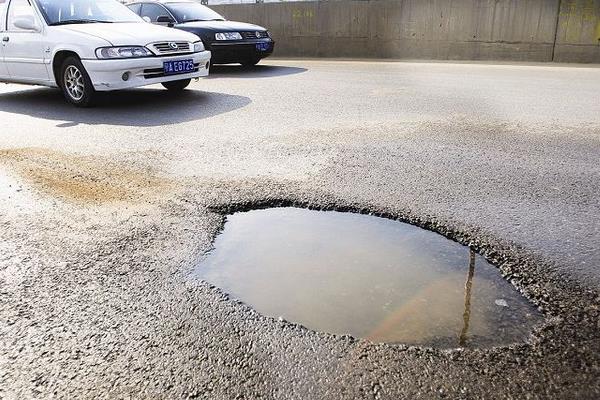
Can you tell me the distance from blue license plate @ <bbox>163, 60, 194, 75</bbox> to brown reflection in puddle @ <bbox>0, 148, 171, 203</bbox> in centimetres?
271

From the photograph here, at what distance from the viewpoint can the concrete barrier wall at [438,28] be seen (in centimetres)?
1302

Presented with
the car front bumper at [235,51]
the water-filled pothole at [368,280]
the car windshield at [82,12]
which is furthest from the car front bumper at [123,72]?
the water-filled pothole at [368,280]

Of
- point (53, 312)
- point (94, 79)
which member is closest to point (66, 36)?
point (94, 79)

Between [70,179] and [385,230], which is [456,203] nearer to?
[385,230]

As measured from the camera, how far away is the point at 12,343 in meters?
2.15

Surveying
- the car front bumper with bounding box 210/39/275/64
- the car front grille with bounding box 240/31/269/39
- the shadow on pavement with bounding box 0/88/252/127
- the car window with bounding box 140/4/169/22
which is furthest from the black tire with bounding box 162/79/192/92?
the car window with bounding box 140/4/169/22

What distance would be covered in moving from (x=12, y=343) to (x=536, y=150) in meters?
4.62

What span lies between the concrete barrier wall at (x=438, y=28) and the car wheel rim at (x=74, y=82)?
10.1 meters

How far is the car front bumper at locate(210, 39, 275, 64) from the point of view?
11430 mm

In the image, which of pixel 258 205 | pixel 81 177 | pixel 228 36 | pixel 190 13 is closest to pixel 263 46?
pixel 228 36

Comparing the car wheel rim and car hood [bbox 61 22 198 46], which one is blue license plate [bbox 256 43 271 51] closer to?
car hood [bbox 61 22 198 46]

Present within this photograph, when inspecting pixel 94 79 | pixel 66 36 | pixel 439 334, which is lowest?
pixel 439 334

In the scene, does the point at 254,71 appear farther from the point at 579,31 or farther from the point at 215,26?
the point at 579,31

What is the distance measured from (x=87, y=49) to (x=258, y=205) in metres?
4.78
